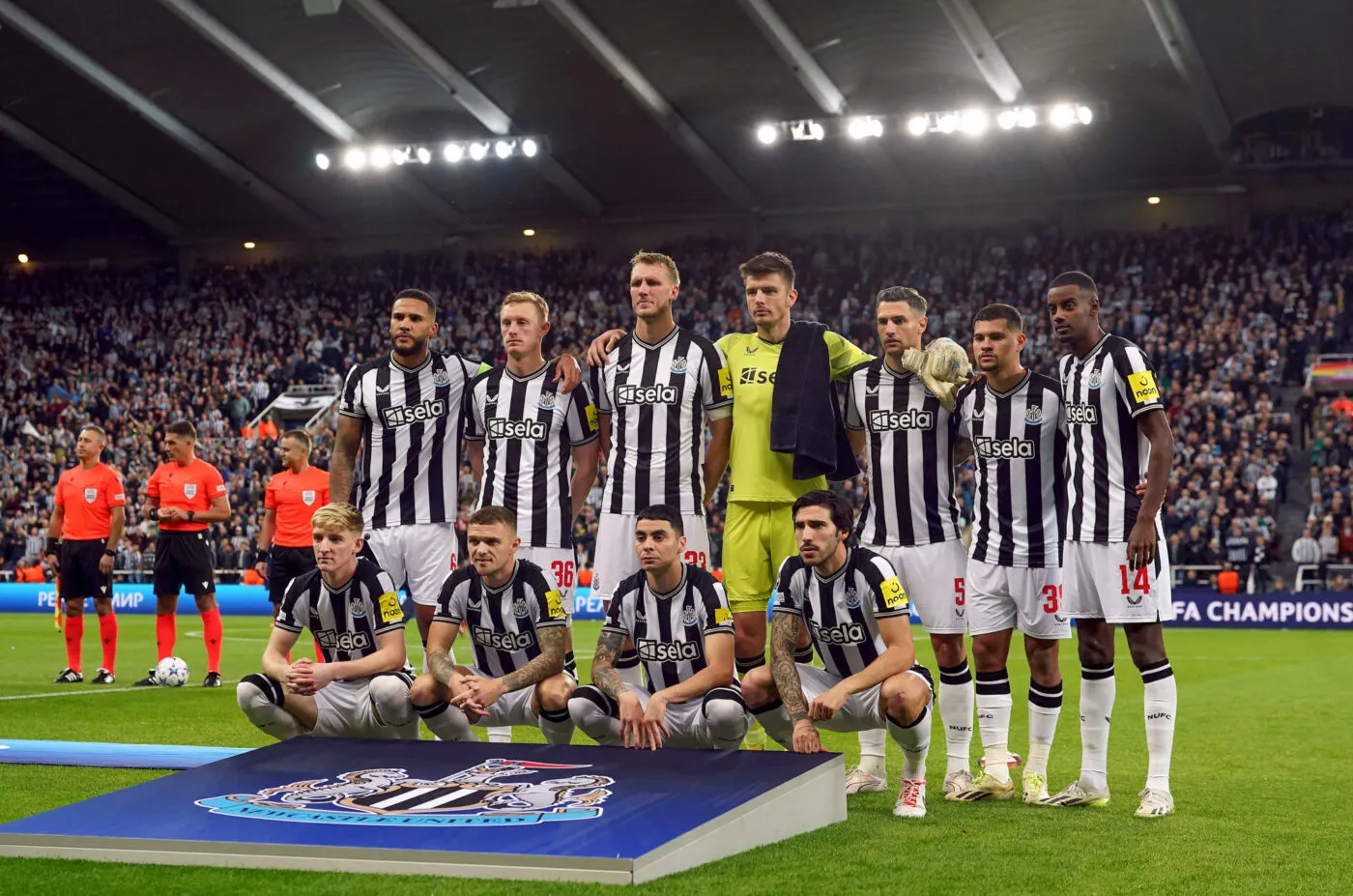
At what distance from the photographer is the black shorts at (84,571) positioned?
41.3 feet

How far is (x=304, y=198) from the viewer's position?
114ft

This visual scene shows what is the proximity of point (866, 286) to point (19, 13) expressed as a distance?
53.1 ft

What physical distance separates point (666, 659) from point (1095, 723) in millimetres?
1899

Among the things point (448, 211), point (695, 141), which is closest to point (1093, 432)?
point (695, 141)

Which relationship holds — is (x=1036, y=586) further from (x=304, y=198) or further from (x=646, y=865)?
(x=304, y=198)

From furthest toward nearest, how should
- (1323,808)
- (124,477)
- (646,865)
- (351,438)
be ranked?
(124,477) → (351,438) → (1323,808) → (646,865)

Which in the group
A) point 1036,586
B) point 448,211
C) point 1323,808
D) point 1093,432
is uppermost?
point 448,211

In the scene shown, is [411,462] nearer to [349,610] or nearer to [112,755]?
[349,610]

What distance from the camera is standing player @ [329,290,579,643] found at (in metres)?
7.79

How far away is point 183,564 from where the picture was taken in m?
12.2

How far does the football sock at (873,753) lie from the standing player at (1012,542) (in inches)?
17.6

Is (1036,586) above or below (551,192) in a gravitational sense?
below

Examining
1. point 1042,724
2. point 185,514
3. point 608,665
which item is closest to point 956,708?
point 1042,724

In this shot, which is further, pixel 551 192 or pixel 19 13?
pixel 551 192
